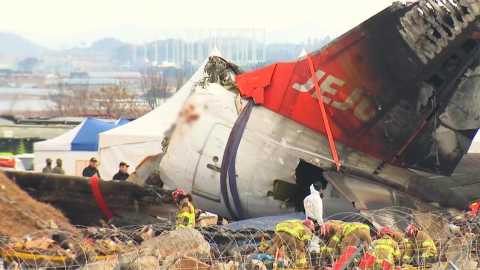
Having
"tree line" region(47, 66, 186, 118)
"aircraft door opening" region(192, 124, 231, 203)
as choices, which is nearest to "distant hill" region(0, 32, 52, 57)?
"aircraft door opening" region(192, 124, 231, 203)

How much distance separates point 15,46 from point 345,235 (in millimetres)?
15743

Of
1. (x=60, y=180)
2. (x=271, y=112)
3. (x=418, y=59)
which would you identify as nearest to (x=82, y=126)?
(x=60, y=180)

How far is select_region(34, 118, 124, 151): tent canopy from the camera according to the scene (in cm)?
2673

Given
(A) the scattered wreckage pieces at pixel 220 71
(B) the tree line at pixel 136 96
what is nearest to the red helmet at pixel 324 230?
(A) the scattered wreckage pieces at pixel 220 71

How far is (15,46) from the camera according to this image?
81.8ft

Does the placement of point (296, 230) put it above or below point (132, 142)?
above

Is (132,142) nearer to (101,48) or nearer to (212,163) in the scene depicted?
(212,163)

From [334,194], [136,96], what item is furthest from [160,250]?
[136,96]

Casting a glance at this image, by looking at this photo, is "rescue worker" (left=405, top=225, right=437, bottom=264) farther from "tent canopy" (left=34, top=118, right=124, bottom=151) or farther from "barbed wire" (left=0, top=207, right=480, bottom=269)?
"tent canopy" (left=34, top=118, right=124, bottom=151)

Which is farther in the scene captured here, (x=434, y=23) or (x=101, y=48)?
(x=101, y=48)

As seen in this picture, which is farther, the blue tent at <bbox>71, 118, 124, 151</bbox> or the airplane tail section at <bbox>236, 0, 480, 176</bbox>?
the blue tent at <bbox>71, 118, 124, 151</bbox>

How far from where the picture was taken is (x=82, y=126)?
28.0 m

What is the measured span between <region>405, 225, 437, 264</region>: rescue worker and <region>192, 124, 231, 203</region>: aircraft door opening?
4.95 metres

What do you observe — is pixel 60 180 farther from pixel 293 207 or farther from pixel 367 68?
pixel 367 68
